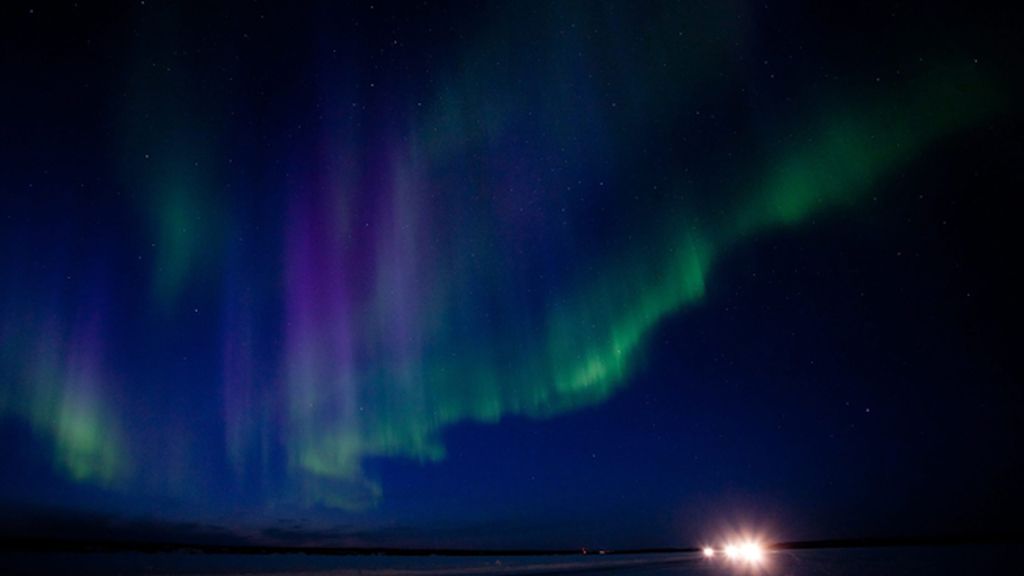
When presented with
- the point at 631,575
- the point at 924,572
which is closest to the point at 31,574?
the point at 631,575

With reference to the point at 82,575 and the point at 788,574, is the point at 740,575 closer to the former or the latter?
the point at 788,574

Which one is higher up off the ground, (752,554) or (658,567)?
(658,567)

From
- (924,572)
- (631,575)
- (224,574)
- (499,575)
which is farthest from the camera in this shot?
(224,574)

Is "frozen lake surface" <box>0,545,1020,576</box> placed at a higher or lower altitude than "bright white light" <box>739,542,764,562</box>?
higher

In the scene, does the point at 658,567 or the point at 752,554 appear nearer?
the point at 658,567

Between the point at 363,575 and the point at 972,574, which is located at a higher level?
the point at 363,575

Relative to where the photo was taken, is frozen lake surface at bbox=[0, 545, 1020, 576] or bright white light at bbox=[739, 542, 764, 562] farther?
bright white light at bbox=[739, 542, 764, 562]

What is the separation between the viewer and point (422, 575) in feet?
68.0

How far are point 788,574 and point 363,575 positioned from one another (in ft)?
48.1

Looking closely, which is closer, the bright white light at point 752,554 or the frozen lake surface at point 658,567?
the frozen lake surface at point 658,567

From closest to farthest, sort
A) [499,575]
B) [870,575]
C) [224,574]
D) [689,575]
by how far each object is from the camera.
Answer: [870,575], [689,575], [499,575], [224,574]

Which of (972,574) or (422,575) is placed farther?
(422,575)

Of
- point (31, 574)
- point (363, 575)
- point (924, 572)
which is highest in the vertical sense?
point (31, 574)

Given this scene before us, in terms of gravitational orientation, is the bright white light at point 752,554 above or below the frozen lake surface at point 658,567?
below
